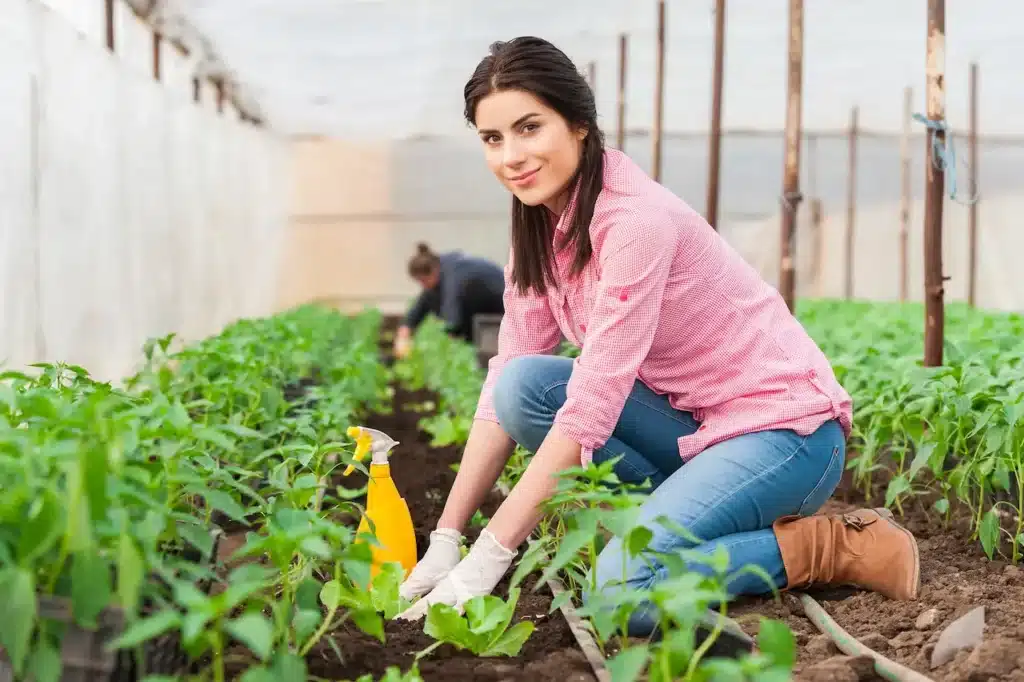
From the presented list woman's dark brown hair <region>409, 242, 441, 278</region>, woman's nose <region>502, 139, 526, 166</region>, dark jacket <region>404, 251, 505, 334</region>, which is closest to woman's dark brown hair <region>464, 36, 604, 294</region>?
woman's nose <region>502, 139, 526, 166</region>

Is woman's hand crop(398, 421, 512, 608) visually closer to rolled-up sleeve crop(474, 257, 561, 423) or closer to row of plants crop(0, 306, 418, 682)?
rolled-up sleeve crop(474, 257, 561, 423)

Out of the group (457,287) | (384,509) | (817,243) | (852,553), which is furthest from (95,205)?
(817,243)

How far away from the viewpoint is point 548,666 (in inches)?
83.8

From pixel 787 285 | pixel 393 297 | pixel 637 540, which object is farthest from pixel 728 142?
pixel 637 540

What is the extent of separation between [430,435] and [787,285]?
85.9 inches

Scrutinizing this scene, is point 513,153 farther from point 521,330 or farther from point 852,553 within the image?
point 852,553

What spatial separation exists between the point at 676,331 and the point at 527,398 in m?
0.40

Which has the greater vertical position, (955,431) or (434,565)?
(955,431)

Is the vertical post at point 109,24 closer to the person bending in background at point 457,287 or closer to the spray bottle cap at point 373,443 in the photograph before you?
the person bending in background at point 457,287

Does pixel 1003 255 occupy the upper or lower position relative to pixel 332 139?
lower

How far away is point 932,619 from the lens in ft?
7.76

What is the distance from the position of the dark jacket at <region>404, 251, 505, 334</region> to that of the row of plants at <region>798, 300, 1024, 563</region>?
4720mm

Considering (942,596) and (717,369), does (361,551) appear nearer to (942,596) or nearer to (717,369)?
(717,369)

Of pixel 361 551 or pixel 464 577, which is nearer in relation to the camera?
pixel 361 551
